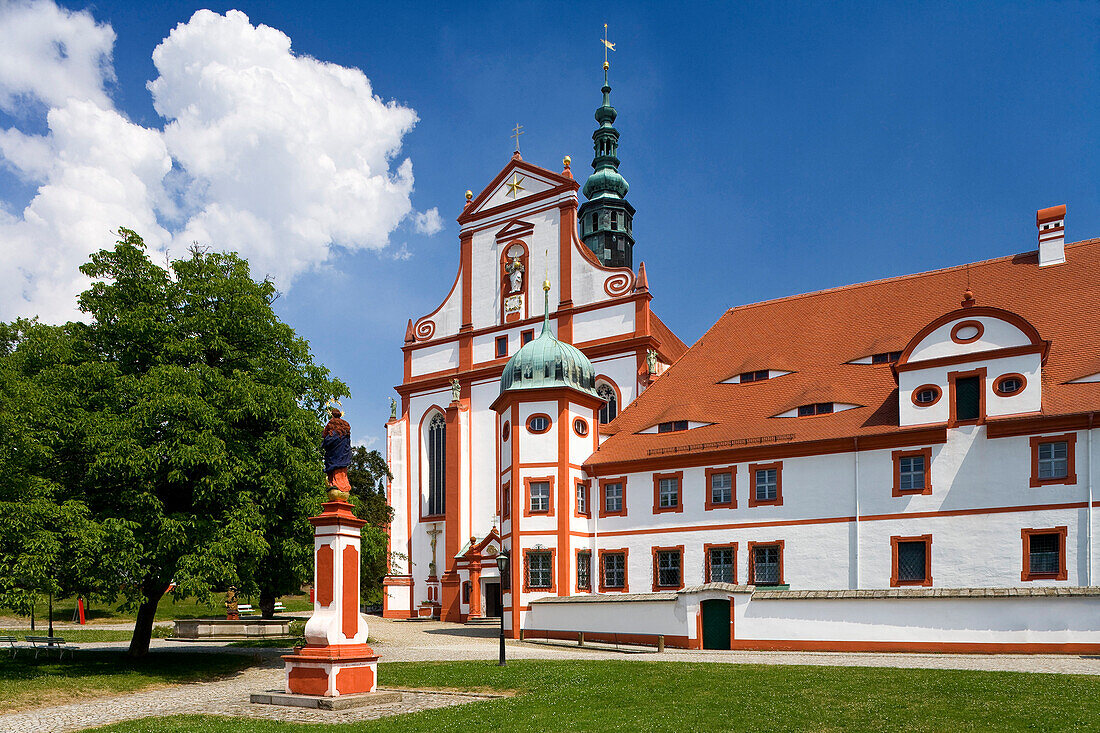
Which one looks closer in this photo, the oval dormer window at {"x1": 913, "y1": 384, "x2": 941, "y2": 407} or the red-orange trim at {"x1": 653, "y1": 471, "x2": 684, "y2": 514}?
the oval dormer window at {"x1": 913, "y1": 384, "x2": 941, "y2": 407}

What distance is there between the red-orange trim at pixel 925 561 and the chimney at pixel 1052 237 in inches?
443

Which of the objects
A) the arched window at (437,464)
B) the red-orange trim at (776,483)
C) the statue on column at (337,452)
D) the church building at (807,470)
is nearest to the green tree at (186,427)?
the statue on column at (337,452)

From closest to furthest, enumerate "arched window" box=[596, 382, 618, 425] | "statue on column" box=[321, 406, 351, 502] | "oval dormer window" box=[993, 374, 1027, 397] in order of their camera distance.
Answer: "statue on column" box=[321, 406, 351, 502] → "oval dormer window" box=[993, 374, 1027, 397] → "arched window" box=[596, 382, 618, 425]

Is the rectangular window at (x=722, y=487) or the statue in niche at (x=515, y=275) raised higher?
the statue in niche at (x=515, y=275)

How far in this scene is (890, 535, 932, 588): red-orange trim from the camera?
26.6 m

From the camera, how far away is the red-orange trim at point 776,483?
29578 mm

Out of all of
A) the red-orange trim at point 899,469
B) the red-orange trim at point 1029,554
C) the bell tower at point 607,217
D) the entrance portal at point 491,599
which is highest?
the bell tower at point 607,217

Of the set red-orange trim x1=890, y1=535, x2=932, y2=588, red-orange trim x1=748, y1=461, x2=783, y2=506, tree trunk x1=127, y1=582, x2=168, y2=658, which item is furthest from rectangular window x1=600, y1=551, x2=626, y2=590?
tree trunk x1=127, y1=582, x2=168, y2=658

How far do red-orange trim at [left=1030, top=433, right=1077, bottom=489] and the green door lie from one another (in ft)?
30.5

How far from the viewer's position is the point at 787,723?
1220cm

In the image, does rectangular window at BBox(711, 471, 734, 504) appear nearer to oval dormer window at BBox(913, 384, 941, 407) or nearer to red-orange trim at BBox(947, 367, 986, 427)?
oval dormer window at BBox(913, 384, 941, 407)

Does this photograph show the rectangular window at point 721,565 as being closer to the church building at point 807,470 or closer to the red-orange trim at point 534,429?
the church building at point 807,470

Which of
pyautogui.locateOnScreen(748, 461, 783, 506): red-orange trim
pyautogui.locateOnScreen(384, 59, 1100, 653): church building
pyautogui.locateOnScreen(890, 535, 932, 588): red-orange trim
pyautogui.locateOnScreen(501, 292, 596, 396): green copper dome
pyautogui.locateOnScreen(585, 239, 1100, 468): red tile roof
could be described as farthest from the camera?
pyautogui.locateOnScreen(501, 292, 596, 396): green copper dome

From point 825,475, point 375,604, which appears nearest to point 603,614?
point 825,475
